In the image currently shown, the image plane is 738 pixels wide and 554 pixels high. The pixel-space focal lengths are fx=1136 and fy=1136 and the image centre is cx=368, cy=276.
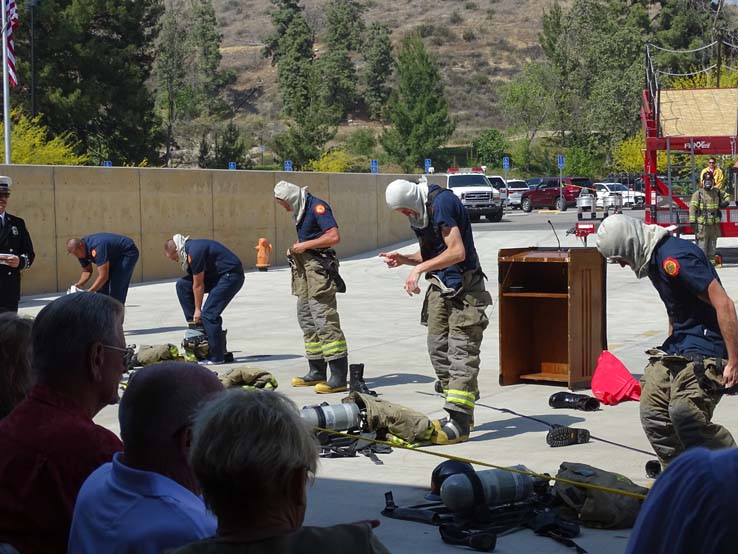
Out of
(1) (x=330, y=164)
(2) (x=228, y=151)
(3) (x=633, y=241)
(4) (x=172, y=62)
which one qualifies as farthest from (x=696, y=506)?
(4) (x=172, y=62)

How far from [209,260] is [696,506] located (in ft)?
34.2

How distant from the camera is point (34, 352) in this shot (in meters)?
3.40

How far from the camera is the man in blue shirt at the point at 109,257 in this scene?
12.0 meters

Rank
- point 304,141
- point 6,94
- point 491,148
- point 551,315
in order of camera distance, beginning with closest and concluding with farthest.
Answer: point 551,315
point 6,94
point 304,141
point 491,148

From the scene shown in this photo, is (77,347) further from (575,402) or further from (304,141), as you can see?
(304,141)

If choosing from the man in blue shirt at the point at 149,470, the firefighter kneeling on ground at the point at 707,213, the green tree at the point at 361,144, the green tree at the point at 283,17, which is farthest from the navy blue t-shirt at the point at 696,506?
the green tree at the point at 283,17

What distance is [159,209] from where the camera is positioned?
23234 mm

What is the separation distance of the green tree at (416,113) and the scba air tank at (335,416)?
61659 millimetres

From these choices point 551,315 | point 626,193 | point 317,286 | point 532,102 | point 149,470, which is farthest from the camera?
point 532,102

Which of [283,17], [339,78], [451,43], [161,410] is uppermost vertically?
[283,17]

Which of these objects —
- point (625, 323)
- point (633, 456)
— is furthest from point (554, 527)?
point (625, 323)

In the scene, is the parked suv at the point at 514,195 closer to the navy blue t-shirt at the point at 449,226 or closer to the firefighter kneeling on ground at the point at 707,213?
the firefighter kneeling on ground at the point at 707,213

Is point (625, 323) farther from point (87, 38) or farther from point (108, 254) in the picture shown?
point (87, 38)

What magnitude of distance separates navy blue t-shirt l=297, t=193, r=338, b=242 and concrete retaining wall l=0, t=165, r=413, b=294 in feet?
35.4
